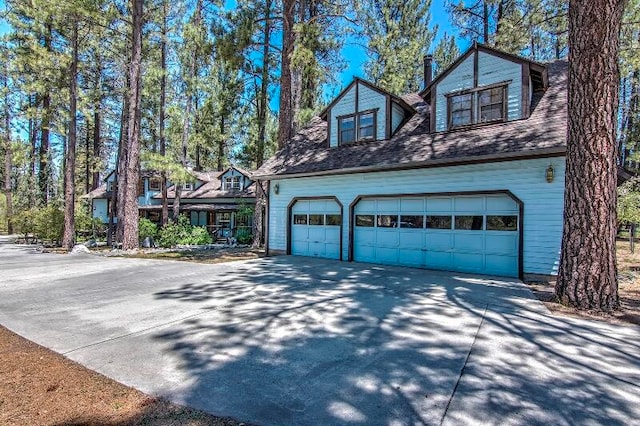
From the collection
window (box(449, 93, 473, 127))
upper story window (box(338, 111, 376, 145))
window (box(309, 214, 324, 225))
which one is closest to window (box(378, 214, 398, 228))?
window (box(309, 214, 324, 225))

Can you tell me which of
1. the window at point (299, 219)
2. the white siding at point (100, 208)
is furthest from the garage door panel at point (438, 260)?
the white siding at point (100, 208)

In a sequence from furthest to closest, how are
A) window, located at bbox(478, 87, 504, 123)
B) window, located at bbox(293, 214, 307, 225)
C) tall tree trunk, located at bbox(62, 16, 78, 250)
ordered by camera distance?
tall tree trunk, located at bbox(62, 16, 78, 250) < window, located at bbox(293, 214, 307, 225) < window, located at bbox(478, 87, 504, 123)

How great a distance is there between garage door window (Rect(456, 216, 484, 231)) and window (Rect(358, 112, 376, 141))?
4.11m

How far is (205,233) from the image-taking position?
66.3 feet

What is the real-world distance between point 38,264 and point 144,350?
400 inches

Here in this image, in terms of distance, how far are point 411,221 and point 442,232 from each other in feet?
3.21

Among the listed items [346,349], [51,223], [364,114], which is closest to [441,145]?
[364,114]

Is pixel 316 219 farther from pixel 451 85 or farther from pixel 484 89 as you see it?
pixel 484 89

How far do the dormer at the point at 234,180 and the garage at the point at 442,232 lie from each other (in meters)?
15.4

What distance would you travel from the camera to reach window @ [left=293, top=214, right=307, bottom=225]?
42.7 ft

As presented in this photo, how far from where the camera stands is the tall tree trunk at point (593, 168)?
223 inches

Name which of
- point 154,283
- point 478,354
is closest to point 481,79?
point 478,354

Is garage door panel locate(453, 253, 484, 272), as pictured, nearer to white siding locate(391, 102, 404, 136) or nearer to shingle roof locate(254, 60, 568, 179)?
shingle roof locate(254, 60, 568, 179)

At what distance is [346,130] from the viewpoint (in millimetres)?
12383
